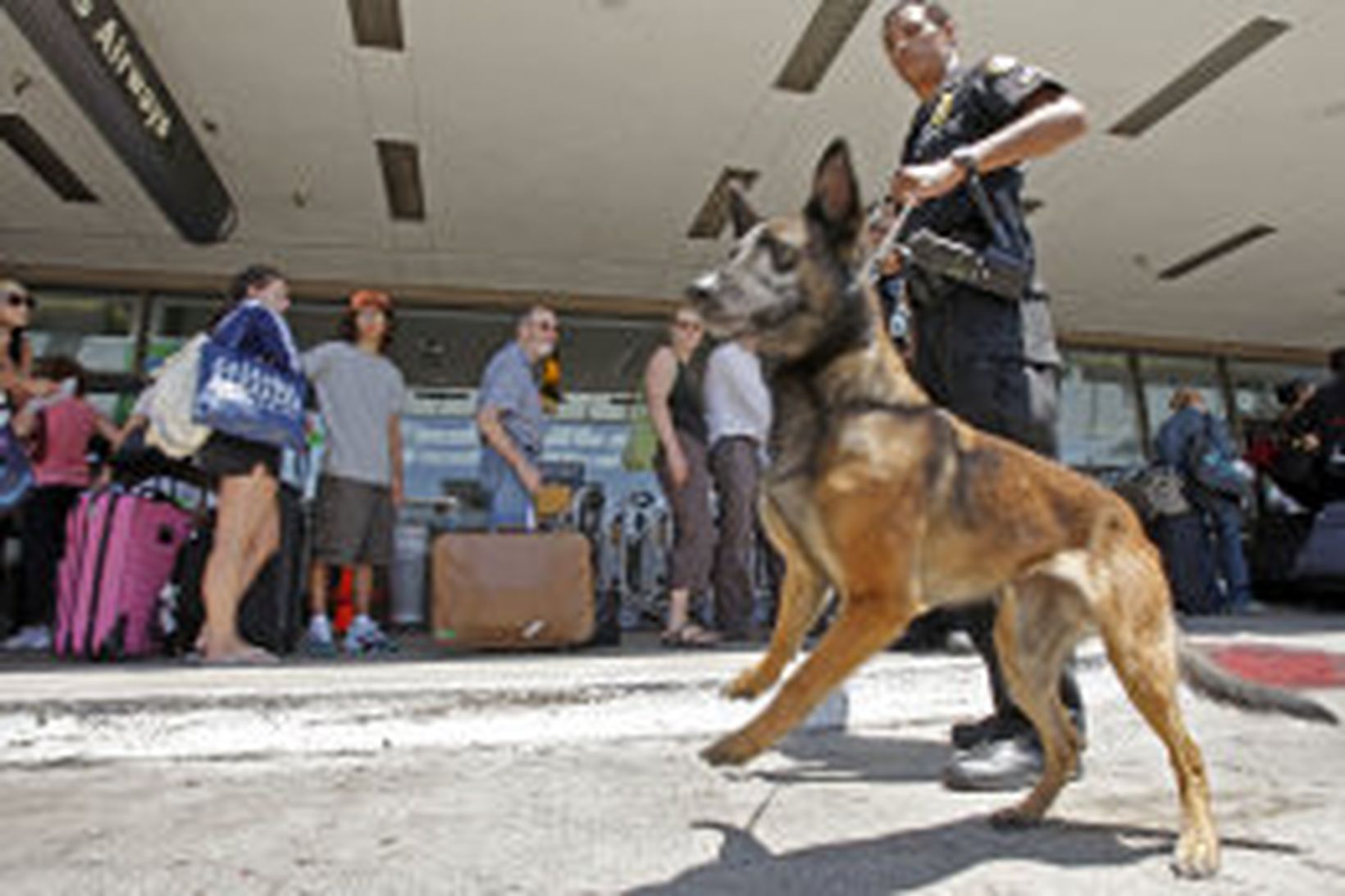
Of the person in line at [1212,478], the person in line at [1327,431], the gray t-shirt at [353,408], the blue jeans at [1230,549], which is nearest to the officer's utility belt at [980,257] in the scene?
the gray t-shirt at [353,408]

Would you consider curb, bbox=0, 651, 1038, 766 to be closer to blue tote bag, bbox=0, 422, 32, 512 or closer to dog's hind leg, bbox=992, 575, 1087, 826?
dog's hind leg, bbox=992, 575, 1087, 826

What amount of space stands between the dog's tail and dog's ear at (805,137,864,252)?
1240 mm

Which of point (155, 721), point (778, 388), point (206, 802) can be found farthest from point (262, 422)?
point (778, 388)

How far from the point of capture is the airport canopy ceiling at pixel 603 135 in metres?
5.53

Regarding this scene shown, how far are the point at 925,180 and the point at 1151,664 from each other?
3.81 feet

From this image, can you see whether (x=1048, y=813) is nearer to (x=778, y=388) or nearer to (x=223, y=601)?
(x=778, y=388)

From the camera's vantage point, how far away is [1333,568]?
683 cm

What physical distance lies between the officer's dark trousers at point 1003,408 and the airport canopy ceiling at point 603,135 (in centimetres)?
424

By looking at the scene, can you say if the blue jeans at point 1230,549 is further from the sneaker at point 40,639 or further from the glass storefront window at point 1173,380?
the sneaker at point 40,639

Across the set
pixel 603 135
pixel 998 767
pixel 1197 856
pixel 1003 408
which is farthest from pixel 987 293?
pixel 603 135

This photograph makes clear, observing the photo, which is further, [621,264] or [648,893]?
[621,264]

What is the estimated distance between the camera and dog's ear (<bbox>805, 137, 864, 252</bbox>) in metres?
1.56

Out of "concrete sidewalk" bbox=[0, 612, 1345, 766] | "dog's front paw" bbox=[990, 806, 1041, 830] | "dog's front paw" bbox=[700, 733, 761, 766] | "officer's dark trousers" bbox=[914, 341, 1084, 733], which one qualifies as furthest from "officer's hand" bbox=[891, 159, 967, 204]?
"concrete sidewalk" bbox=[0, 612, 1345, 766]

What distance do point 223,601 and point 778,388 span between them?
3.05 metres
